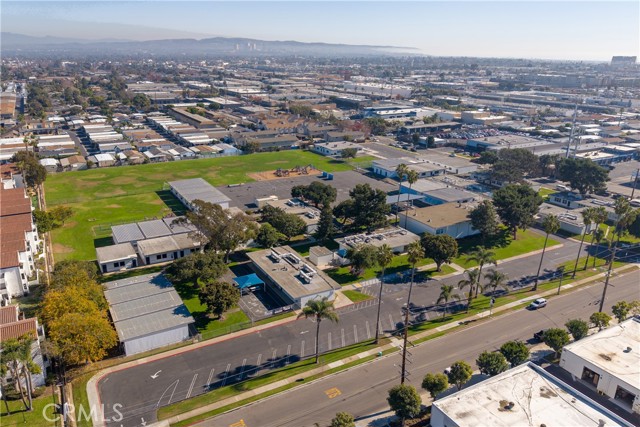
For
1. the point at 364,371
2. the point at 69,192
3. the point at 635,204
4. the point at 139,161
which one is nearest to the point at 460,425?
the point at 364,371

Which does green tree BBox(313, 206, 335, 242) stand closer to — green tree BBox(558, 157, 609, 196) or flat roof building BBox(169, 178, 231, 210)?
flat roof building BBox(169, 178, 231, 210)

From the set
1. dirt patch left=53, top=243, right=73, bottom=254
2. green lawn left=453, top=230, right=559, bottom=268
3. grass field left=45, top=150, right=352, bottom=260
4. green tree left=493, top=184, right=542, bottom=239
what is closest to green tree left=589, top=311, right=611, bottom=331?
green lawn left=453, top=230, right=559, bottom=268

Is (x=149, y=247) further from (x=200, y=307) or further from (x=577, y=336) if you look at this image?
(x=577, y=336)

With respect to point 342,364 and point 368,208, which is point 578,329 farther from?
point 368,208

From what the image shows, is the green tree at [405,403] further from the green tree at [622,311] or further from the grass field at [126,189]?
the grass field at [126,189]

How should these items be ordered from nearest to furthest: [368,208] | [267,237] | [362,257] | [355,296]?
[355,296]
[362,257]
[267,237]
[368,208]

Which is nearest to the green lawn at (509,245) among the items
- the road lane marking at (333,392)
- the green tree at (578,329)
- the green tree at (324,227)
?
the green tree at (324,227)

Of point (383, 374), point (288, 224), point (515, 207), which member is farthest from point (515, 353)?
point (288, 224)
